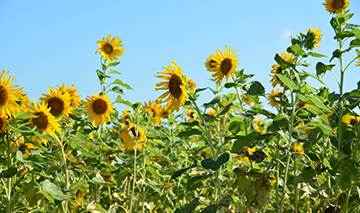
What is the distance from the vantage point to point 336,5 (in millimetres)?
2934

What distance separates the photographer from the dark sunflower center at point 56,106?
2451mm

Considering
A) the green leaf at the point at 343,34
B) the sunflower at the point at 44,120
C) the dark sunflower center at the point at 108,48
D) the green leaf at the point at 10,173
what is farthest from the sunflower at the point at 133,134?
the green leaf at the point at 343,34

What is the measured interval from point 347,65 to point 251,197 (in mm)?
1144

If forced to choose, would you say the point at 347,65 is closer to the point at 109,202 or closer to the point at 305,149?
the point at 305,149

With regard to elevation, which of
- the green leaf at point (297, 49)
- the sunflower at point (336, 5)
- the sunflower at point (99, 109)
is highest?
the sunflower at point (336, 5)

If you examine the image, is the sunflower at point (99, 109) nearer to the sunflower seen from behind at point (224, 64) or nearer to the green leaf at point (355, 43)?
the sunflower seen from behind at point (224, 64)

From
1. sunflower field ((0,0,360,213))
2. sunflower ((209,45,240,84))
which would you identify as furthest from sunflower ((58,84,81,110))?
sunflower ((209,45,240,84))

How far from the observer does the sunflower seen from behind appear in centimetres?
227

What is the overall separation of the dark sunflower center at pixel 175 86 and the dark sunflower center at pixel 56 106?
1032 millimetres

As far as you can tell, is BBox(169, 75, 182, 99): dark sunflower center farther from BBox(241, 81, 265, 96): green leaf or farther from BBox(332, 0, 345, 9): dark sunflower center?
BBox(332, 0, 345, 9): dark sunflower center

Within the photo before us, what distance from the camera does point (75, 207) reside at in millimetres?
2484

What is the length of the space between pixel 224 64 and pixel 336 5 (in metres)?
1.39

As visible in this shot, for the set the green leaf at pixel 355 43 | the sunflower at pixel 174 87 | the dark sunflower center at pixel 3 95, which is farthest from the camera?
the green leaf at pixel 355 43

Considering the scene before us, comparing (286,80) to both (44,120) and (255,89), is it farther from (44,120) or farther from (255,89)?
(44,120)
